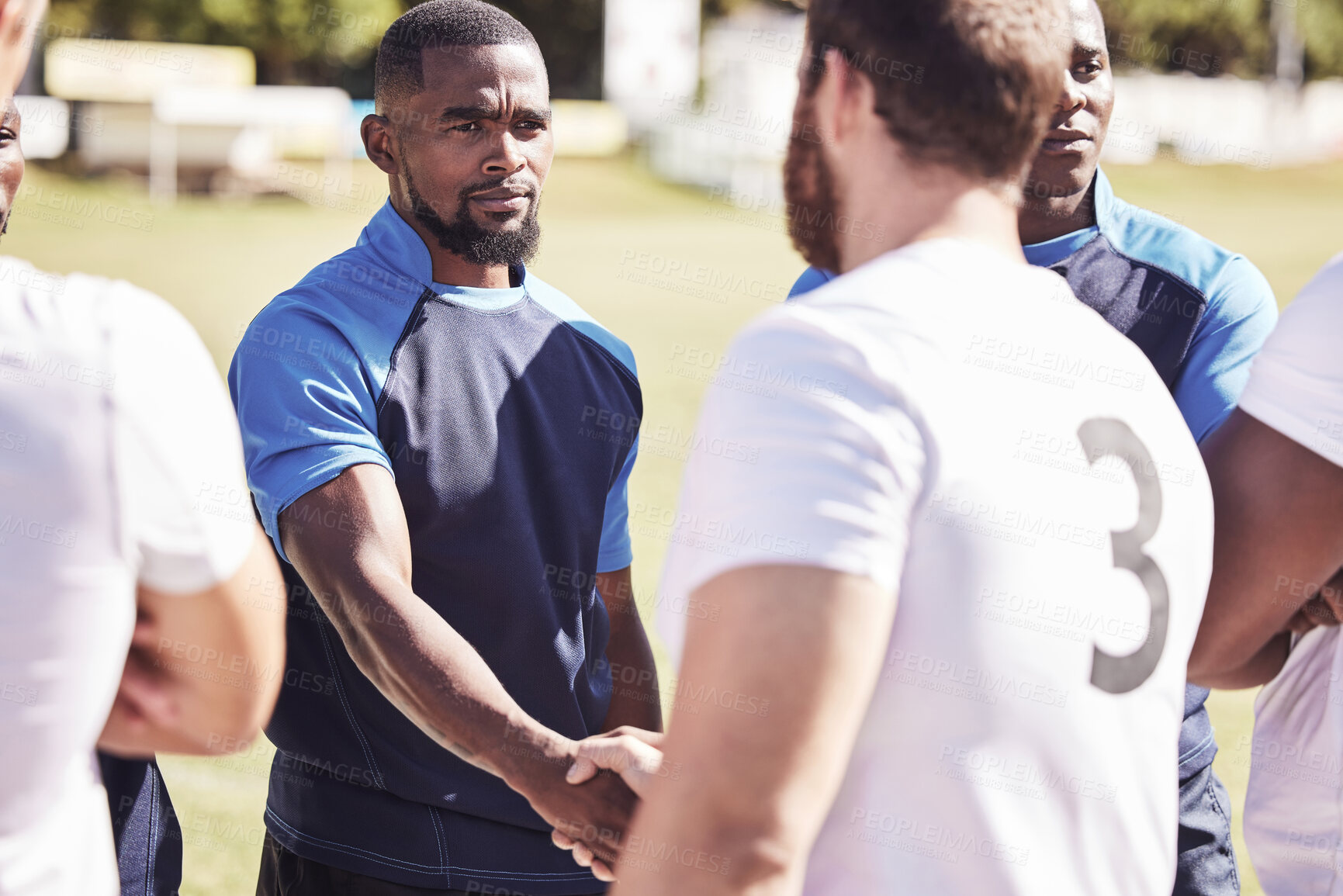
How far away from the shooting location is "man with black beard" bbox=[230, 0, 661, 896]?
8.14 ft

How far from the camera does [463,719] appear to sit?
2.44 metres

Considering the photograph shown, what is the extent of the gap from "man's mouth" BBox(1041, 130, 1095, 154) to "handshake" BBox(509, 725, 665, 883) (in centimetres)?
158

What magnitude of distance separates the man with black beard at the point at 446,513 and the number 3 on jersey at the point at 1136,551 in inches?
41.9

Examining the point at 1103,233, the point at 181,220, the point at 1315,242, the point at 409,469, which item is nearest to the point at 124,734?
the point at 409,469

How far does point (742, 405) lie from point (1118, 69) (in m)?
53.6

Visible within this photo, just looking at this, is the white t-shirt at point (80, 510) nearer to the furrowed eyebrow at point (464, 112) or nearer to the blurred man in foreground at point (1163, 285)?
the furrowed eyebrow at point (464, 112)

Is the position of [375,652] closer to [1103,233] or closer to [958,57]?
[958,57]

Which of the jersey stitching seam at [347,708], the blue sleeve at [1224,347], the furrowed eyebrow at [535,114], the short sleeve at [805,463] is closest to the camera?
the short sleeve at [805,463]

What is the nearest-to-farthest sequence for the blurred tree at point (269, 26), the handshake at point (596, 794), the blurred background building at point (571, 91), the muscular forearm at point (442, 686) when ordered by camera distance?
the handshake at point (596, 794)
the muscular forearm at point (442, 686)
the blurred background building at point (571, 91)
the blurred tree at point (269, 26)

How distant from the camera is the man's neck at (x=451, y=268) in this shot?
9.83ft

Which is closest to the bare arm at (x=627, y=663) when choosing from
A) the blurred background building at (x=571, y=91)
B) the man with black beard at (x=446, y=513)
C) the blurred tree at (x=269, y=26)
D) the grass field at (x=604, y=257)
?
the man with black beard at (x=446, y=513)

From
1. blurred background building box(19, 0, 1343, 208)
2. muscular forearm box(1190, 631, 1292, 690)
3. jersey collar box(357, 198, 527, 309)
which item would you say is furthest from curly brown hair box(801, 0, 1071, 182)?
blurred background building box(19, 0, 1343, 208)

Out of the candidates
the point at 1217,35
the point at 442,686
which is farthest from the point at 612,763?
the point at 1217,35

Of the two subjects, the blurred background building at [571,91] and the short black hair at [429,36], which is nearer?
the short black hair at [429,36]
